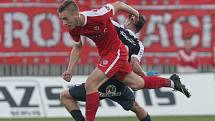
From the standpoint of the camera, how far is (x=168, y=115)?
16.5 metres

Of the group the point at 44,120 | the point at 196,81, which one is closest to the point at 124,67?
the point at 44,120

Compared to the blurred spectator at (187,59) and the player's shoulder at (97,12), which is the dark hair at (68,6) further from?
the blurred spectator at (187,59)

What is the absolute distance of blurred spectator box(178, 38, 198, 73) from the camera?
58.2 feet

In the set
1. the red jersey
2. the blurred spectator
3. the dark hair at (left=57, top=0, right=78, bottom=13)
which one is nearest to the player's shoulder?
the red jersey

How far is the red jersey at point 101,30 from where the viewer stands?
11094 mm

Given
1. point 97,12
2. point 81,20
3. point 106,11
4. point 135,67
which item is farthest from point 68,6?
point 135,67

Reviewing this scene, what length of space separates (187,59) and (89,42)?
6.57 feet

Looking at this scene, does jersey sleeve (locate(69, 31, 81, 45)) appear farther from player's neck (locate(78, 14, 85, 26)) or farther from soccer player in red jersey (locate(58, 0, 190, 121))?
player's neck (locate(78, 14, 85, 26))

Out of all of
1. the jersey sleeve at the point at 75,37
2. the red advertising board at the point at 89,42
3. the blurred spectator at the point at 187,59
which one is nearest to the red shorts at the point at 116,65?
the jersey sleeve at the point at 75,37

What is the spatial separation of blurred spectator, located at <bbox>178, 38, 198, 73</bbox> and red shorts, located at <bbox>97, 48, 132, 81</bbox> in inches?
246

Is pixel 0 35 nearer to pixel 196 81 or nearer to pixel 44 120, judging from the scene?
pixel 44 120

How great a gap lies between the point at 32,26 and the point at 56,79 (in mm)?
1494

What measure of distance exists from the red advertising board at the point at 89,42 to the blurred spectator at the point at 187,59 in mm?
93

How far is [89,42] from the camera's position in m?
17.6
